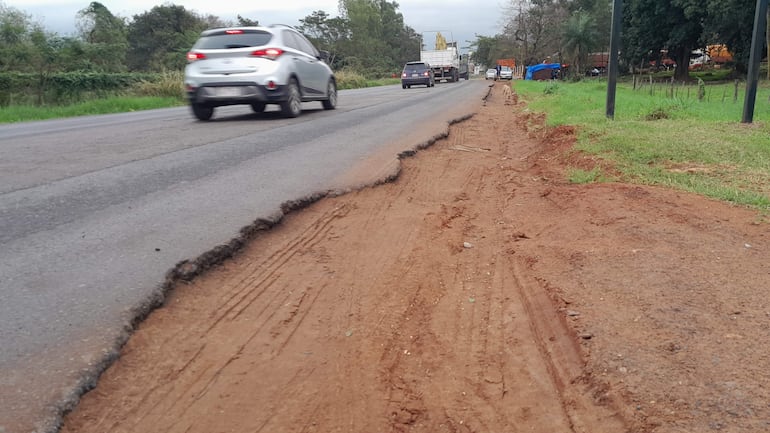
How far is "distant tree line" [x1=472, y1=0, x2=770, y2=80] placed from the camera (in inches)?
1293

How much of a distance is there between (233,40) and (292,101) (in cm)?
154

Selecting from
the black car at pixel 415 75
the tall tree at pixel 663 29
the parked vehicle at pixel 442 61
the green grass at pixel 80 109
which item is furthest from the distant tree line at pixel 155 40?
the tall tree at pixel 663 29

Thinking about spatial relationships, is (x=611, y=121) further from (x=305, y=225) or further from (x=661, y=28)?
(x=661, y=28)

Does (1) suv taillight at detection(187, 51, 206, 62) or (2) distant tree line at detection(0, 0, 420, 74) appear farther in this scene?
(2) distant tree line at detection(0, 0, 420, 74)

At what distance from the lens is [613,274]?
3328mm

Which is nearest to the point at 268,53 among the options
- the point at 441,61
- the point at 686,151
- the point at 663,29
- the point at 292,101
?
the point at 292,101

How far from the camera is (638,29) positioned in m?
43.7

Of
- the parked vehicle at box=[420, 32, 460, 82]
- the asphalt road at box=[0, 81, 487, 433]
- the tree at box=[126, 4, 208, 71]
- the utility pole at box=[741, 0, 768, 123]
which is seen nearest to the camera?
the asphalt road at box=[0, 81, 487, 433]

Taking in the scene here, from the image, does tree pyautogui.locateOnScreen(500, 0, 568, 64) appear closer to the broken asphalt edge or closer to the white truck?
the white truck

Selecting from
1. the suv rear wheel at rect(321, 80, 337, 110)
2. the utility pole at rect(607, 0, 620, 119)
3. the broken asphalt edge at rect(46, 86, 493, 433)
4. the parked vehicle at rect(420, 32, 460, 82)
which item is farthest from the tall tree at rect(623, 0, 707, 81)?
the broken asphalt edge at rect(46, 86, 493, 433)

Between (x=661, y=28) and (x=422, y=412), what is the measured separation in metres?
47.3

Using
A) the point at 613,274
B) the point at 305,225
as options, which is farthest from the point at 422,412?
the point at 305,225

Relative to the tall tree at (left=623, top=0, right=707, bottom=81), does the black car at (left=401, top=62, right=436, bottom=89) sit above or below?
below

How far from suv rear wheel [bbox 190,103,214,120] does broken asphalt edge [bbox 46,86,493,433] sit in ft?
20.1
